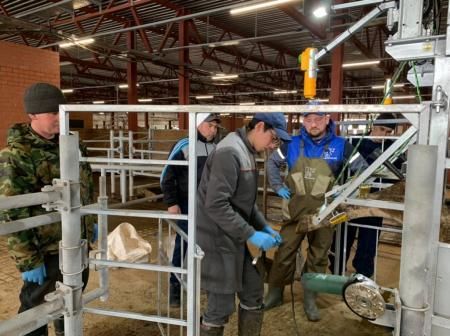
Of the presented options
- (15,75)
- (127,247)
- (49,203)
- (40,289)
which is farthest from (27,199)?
(15,75)

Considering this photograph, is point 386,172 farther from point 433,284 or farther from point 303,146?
point 433,284

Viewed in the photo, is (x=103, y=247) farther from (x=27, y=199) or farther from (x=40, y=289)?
(x=27, y=199)

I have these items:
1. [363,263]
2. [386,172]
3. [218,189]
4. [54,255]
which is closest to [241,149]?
[218,189]

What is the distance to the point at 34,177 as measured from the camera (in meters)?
1.75

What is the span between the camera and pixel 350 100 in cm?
1708

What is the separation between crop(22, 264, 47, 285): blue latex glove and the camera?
169 cm

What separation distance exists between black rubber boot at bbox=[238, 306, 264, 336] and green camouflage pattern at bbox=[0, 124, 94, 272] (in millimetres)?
1151

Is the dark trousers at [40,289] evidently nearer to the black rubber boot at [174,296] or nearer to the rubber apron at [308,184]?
the black rubber boot at [174,296]

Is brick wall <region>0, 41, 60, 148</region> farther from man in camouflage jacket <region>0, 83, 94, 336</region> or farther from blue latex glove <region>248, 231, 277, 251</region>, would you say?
blue latex glove <region>248, 231, 277, 251</region>

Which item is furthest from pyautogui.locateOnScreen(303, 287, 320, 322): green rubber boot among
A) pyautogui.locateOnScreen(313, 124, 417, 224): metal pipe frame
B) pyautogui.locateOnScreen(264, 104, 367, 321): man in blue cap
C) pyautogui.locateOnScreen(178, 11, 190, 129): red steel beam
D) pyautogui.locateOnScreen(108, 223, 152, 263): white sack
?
pyautogui.locateOnScreen(178, 11, 190, 129): red steel beam

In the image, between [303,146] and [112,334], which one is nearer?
[112,334]

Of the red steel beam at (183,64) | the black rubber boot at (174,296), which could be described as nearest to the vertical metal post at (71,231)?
the black rubber boot at (174,296)

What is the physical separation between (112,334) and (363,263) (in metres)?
2.21

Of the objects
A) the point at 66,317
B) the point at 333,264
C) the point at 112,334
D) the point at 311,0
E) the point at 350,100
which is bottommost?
the point at 112,334
